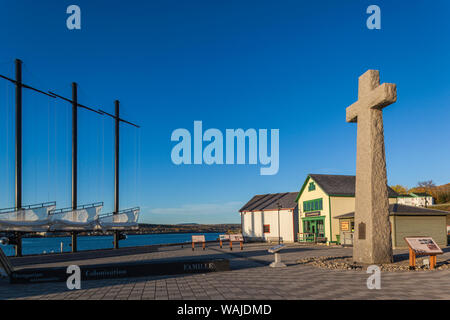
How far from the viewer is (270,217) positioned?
43312mm

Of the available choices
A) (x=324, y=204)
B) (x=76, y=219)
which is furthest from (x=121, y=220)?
(x=324, y=204)

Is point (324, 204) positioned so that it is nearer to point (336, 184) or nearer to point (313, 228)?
point (336, 184)

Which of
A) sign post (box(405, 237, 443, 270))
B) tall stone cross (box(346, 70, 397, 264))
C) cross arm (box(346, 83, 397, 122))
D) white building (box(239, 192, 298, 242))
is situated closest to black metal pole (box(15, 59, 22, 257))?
tall stone cross (box(346, 70, 397, 264))

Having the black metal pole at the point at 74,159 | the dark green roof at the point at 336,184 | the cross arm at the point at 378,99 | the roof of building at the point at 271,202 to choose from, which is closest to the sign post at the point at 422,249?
the cross arm at the point at 378,99

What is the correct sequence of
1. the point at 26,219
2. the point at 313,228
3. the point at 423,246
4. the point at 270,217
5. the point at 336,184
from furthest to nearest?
1. the point at 270,217
2. the point at 313,228
3. the point at 336,184
4. the point at 26,219
5. the point at 423,246

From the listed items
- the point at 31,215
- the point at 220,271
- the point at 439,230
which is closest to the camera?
the point at 220,271

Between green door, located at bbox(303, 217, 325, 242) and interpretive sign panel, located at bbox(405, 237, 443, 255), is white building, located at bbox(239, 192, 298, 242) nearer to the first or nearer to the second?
green door, located at bbox(303, 217, 325, 242)

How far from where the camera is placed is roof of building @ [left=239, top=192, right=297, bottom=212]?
42.6 meters

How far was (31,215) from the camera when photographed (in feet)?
73.1

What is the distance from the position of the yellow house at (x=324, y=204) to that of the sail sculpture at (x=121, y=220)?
16.0 m

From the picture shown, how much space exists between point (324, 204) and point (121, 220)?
17.9 m
